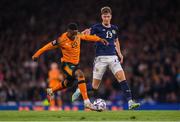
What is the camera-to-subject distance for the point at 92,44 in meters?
32.6

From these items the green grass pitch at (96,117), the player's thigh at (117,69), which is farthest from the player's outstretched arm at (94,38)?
the green grass pitch at (96,117)

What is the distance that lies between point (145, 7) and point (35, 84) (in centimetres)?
759

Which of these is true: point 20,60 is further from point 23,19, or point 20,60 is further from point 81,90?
point 81,90

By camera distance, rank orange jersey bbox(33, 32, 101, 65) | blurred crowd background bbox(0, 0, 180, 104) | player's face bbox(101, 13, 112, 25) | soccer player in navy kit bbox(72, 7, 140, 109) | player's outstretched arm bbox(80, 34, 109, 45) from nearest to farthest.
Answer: player's outstretched arm bbox(80, 34, 109, 45) → orange jersey bbox(33, 32, 101, 65) → player's face bbox(101, 13, 112, 25) → soccer player in navy kit bbox(72, 7, 140, 109) → blurred crowd background bbox(0, 0, 180, 104)

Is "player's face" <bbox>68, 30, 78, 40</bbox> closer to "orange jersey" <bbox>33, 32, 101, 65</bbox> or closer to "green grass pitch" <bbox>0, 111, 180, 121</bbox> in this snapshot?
"orange jersey" <bbox>33, 32, 101, 65</bbox>

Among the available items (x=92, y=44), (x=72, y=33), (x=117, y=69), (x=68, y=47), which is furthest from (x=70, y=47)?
(x=92, y=44)

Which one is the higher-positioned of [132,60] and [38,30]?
[38,30]

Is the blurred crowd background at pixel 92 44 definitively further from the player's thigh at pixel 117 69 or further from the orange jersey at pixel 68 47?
the orange jersey at pixel 68 47

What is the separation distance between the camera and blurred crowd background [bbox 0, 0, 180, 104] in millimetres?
28531

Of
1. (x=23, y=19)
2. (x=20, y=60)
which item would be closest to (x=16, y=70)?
(x=20, y=60)

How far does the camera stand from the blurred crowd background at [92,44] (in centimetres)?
2853

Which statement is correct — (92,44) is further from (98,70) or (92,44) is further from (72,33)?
(72,33)

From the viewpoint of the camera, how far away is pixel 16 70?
3073 cm

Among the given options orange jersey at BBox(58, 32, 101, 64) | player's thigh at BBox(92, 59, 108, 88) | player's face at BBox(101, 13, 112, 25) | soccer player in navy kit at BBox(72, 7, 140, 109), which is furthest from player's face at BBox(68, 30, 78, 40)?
player's thigh at BBox(92, 59, 108, 88)
